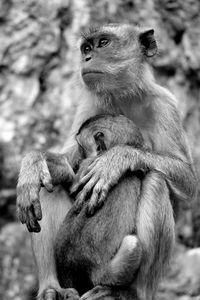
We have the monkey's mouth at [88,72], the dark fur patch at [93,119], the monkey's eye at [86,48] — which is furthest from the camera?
the monkey's eye at [86,48]

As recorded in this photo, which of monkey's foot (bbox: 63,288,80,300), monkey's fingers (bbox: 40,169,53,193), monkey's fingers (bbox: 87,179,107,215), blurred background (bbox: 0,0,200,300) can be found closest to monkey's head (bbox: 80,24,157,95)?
monkey's fingers (bbox: 40,169,53,193)

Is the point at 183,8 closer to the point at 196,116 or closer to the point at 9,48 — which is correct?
the point at 196,116

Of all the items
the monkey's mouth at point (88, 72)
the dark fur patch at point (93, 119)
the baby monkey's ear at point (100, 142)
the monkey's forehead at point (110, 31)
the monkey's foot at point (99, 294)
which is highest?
the monkey's forehead at point (110, 31)

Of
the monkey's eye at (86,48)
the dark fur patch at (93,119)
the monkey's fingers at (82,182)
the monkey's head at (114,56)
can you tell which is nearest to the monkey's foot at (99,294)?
the monkey's fingers at (82,182)

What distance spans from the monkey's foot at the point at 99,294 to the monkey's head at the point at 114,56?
8.00 feet

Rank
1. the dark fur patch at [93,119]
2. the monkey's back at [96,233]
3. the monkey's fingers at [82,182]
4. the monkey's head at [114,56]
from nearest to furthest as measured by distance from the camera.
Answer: the monkey's back at [96,233]
the monkey's fingers at [82,182]
the dark fur patch at [93,119]
the monkey's head at [114,56]

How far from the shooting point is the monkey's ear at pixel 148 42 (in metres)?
10.5

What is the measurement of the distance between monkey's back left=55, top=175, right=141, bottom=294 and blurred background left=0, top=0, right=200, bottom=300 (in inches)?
274

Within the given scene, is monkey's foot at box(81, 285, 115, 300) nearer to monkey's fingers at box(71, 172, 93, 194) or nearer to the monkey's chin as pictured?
monkey's fingers at box(71, 172, 93, 194)

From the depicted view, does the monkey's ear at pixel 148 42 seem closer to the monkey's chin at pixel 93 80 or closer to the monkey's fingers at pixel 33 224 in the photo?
the monkey's chin at pixel 93 80

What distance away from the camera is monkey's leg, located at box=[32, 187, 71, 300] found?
29.7ft

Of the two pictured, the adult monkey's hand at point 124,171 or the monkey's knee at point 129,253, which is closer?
the monkey's knee at point 129,253

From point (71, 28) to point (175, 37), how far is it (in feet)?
6.99

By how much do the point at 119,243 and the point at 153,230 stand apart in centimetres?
38
